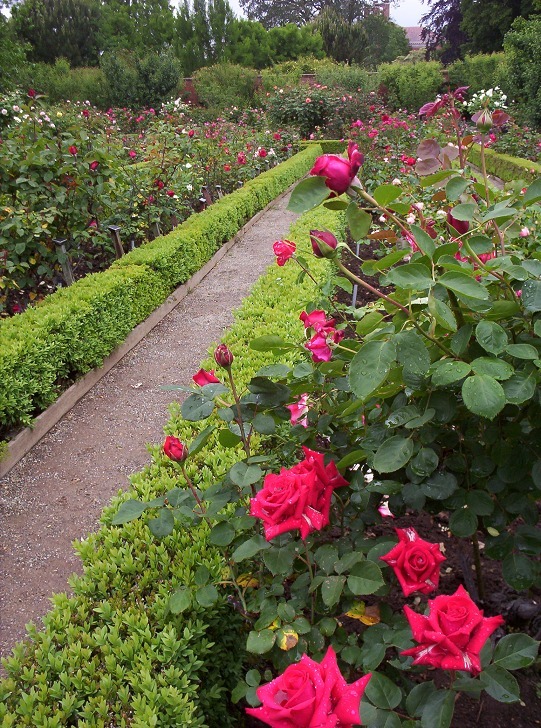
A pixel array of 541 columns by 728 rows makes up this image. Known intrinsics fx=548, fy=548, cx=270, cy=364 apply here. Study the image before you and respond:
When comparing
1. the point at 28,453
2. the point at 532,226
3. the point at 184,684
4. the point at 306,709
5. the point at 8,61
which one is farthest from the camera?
the point at 8,61

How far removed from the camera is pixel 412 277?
91 cm

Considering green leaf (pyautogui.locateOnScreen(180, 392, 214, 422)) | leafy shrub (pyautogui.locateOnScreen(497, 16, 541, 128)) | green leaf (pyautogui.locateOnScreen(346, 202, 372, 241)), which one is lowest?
green leaf (pyautogui.locateOnScreen(180, 392, 214, 422))

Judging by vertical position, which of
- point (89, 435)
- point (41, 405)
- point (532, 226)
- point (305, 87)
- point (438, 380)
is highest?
point (305, 87)

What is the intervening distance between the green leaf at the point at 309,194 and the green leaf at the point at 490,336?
0.35 meters

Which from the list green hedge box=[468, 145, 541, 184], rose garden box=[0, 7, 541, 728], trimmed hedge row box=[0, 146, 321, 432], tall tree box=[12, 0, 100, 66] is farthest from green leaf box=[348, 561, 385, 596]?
tall tree box=[12, 0, 100, 66]

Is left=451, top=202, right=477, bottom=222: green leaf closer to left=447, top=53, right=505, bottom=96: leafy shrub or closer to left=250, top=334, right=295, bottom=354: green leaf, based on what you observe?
left=250, top=334, right=295, bottom=354: green leaf

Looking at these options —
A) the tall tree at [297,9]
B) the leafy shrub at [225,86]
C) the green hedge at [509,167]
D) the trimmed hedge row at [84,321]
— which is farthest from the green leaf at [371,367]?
the tall tree at [297,9]

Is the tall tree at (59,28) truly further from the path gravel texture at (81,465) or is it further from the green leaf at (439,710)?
the green leaf at (439,710)

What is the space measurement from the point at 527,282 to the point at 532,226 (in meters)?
3.66

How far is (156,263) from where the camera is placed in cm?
515

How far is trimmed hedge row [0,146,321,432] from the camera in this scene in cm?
327

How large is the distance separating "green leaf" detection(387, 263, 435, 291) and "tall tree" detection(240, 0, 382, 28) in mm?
48387

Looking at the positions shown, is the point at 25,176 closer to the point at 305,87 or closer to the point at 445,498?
the point at 445,498

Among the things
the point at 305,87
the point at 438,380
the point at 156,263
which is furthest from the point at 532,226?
the point at 305,87
